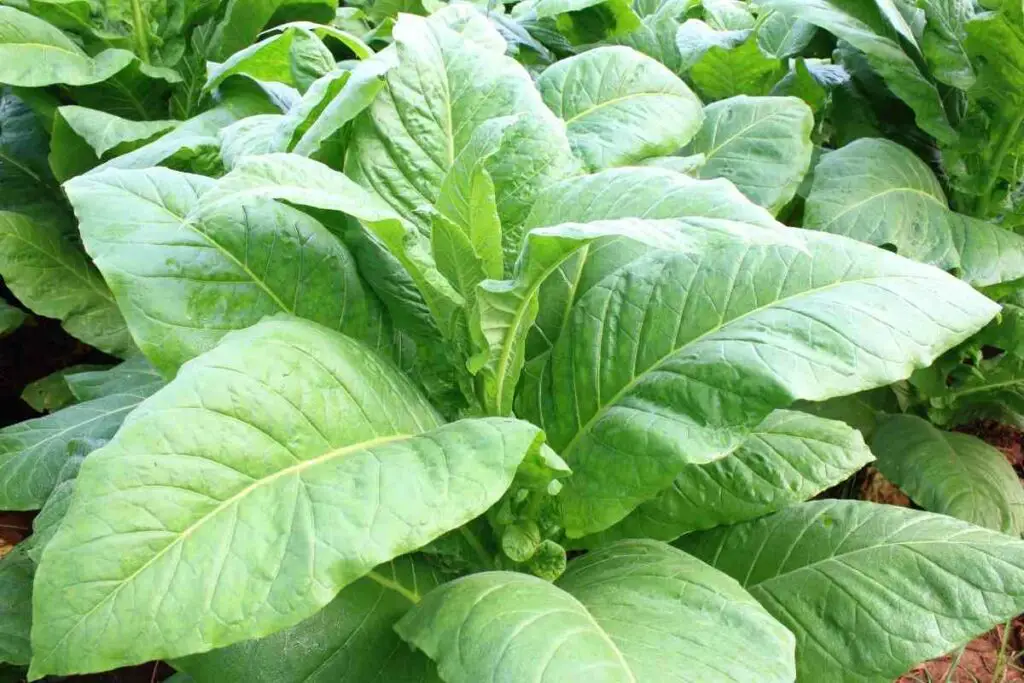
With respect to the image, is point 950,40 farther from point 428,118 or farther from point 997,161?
point 428,118

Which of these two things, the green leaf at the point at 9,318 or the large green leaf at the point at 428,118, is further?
the green leaf at the point at 9,318

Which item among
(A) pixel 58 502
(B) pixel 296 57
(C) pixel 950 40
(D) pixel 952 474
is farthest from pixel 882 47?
(A) pixel 58 502

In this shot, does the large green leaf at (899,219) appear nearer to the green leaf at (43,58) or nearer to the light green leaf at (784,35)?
the light green leaf at (784,35)

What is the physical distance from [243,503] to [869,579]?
0.85m

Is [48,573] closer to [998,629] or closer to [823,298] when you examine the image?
[823,298]

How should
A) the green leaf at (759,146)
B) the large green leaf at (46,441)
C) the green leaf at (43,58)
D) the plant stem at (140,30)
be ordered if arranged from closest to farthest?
the large green leaf at (46,441) → the green leaf at (759,146) → the green leaf at (43,58) → the plant stem at (140,30)

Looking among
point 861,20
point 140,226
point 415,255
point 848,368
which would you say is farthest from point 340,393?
point 861,20

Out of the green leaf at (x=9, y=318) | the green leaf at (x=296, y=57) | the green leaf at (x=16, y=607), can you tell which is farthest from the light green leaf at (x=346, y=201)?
the green leaf at (x=9, y=318)

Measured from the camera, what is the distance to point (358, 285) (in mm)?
1304

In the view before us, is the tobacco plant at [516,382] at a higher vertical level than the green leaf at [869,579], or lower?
higher

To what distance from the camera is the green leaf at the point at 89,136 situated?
6.49ft

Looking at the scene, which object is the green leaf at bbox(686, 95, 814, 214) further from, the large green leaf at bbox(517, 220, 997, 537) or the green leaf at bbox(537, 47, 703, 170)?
the large green leaf at bbox(517, 220, 997, 537)

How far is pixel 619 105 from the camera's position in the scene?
158cm

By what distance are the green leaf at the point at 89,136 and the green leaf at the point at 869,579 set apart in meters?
1.51
